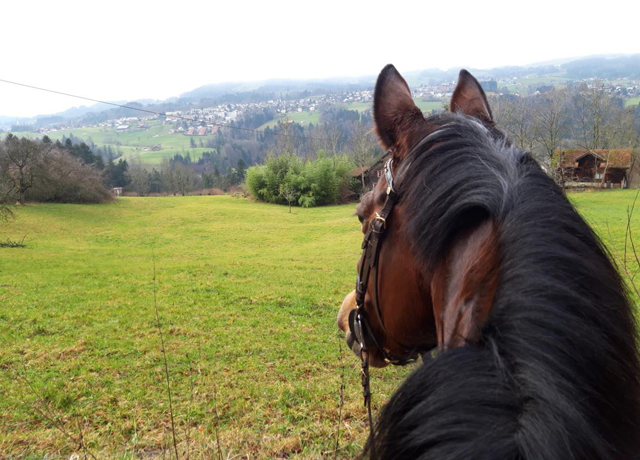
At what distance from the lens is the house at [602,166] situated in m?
37.0

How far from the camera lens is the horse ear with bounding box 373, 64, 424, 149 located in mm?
1172

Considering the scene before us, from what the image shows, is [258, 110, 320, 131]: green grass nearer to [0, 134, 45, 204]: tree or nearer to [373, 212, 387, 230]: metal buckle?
[0, 134, 45, 204]: tree

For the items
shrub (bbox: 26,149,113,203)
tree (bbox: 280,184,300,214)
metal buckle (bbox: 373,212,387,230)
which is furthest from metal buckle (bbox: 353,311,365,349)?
tree (bbox: 280,184,300,214)

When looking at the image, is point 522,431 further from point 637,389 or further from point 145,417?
point 145,417

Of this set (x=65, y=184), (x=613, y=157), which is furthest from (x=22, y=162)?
(x=613, y=157)

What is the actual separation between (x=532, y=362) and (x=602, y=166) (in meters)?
46.4

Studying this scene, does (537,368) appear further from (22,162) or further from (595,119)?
(595,119)

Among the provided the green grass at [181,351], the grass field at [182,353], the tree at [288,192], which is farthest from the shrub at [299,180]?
the green grass at [181,351]

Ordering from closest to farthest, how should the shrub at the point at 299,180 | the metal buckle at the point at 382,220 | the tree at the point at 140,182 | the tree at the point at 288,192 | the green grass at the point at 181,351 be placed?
the metal buckle at the point at 382,220 < the green grass at the point at 181,351 < the tree at the point at 288,192 < the shrub at the point at 299,180 < the tree at the point at 140,182

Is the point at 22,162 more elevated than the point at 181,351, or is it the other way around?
the point at 22,162

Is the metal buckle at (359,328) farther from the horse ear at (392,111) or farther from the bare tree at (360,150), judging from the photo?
the bare tree at (360,150)

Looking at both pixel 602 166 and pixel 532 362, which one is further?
pixel 602 166

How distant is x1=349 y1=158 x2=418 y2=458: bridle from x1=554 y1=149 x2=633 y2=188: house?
135 feet

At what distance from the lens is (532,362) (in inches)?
22.5
